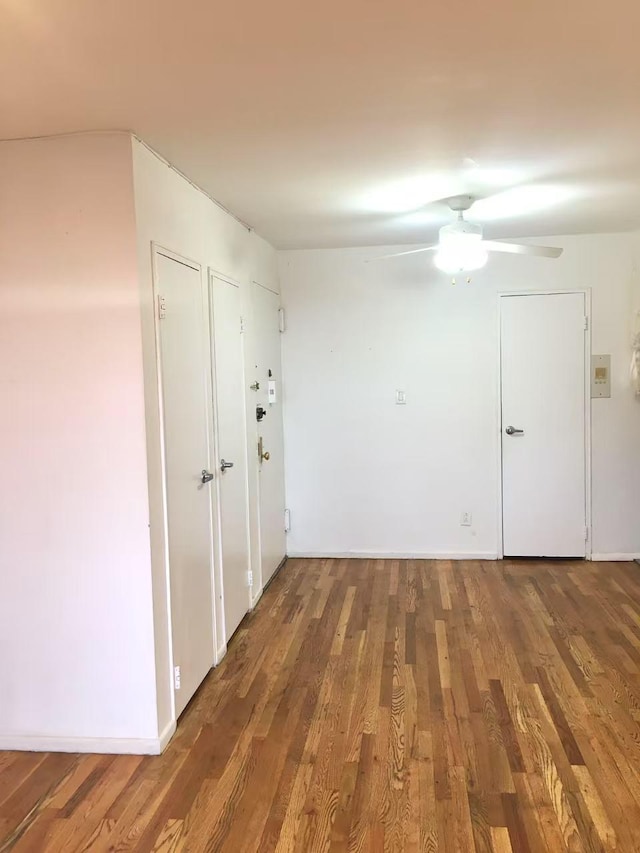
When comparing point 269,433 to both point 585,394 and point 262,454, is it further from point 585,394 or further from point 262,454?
point 585,394

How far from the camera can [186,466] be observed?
292 cm

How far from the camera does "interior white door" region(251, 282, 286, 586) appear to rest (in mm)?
4363

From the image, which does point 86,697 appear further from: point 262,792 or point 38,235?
point 38,235

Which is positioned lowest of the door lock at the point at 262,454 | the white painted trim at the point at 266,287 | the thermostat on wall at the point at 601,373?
the door lock at the point at 262,454

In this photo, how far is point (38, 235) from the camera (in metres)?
2.47

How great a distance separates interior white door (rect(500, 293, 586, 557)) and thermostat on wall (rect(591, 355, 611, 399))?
0.28ft

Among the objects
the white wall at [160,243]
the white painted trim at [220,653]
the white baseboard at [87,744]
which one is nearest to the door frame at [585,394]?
the white wall at [160,243]

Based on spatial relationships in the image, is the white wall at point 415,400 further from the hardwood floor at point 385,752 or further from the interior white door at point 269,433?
the hardwood floor at point 385,752

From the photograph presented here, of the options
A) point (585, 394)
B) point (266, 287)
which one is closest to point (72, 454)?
point (266, 287)

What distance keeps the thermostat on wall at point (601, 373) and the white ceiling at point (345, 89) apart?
1.71 m

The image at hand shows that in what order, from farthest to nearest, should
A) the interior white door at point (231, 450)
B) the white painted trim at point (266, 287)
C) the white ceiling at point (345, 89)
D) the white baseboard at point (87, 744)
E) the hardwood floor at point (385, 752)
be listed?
the white painted trim at point (266, 287) → the interior white door at point (231, 450) → the white baseboard at point (87, 744) → the hardwood floor at point (385, 752) → the white ceiling at point (345, 89)

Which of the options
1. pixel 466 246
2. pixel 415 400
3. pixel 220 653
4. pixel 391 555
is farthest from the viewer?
pixel 391 555

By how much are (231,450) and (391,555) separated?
78.8 inches

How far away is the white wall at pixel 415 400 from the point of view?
15.6 feet
